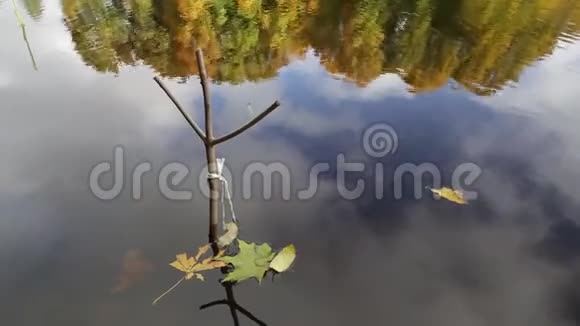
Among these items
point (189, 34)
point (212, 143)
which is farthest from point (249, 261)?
point (189, 34)

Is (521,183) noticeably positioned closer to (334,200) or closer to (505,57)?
(334,200)

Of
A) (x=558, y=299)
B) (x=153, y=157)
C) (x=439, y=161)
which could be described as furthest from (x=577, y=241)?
(x=153, y=157)

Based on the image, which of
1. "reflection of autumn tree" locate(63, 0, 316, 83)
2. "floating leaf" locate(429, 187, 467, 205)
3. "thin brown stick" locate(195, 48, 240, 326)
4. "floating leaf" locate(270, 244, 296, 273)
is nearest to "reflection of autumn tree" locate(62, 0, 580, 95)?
"reflection of autumn tree" locate(63, 0, 316, 83)

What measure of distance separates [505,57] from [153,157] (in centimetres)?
546

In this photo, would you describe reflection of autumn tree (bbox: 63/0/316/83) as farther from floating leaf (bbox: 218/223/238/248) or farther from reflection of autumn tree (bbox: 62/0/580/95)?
floating leaf (bbox: 218/223/238/248)

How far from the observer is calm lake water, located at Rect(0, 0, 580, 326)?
10.4ft

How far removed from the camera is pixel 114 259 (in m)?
3.46

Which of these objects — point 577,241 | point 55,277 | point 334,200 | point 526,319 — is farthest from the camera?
point 334,200

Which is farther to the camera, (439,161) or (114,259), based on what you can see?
(439,161)

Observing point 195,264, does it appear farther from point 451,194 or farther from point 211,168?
point 451,194

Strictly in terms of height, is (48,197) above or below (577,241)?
below

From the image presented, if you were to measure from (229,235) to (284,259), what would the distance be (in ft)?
1.73

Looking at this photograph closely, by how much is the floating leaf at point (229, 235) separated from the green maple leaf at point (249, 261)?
182 millimetres

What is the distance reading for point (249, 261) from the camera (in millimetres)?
3354
